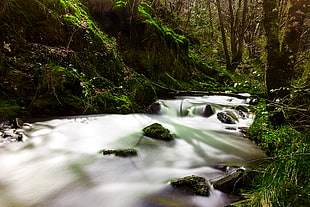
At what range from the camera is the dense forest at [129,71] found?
2.01 meters

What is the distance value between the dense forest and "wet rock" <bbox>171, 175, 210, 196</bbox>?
0.41 m

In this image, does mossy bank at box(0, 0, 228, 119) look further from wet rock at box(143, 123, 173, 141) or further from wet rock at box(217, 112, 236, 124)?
wet rock at box(217, 112, 236, 124)

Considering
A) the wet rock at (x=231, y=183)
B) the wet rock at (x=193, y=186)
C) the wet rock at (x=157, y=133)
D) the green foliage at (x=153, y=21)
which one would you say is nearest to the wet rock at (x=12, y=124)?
the wet rock at (x=157, y=133)

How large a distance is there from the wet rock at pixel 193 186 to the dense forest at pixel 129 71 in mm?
410

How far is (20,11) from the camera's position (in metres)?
4.33

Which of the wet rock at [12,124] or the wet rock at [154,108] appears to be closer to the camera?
the wet rock at [12,124]

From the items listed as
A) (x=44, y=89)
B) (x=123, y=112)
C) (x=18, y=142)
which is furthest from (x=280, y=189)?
(x=44, y=89)

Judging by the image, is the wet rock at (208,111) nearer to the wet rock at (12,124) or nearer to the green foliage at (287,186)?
the green foliage at (287,186)

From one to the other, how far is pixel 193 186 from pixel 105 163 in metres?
1.35

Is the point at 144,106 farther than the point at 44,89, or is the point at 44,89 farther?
the point at 144,106

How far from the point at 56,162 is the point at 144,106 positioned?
3.57 m

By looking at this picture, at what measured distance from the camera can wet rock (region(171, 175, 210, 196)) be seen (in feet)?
7.39

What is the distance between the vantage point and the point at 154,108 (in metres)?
5.96

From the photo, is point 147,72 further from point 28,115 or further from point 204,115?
point 28,115
